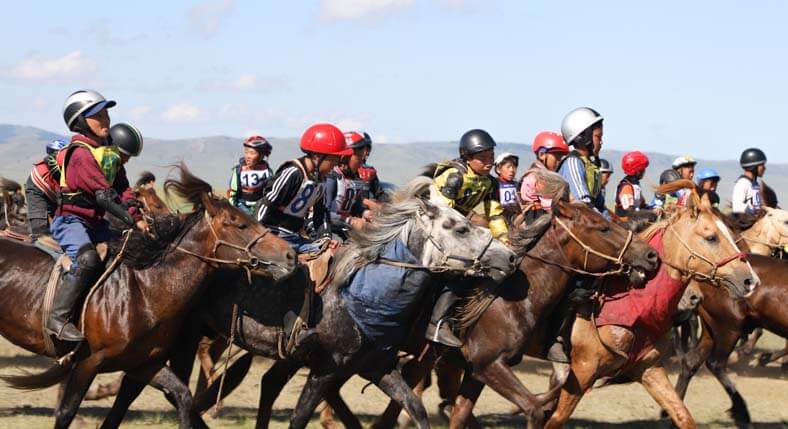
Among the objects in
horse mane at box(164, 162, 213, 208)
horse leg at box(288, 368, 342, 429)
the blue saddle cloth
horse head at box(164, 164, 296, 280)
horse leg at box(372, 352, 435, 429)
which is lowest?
horse leg at box(372, 352, 435, 429)

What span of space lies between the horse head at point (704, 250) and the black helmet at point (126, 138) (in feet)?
13.5

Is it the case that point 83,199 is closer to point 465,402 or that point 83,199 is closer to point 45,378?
point 45,378

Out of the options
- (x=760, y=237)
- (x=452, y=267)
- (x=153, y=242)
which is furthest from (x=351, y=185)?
(x=760, y=237)

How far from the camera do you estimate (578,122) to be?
30.2ft

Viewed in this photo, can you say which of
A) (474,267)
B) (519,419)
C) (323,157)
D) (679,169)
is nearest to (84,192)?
Answer: (323,157)

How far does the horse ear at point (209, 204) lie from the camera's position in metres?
7.62

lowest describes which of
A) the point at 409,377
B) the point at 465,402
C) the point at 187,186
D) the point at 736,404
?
the point at 736,404

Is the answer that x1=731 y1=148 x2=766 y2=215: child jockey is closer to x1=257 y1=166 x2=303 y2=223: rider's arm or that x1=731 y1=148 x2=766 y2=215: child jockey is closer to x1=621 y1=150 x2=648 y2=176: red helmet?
x1=621 y1=150 x2=648 y2=176: red helmet

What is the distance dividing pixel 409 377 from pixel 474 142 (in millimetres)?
1987

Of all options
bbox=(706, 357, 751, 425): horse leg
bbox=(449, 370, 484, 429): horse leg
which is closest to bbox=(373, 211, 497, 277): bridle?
bbox=(449, 370, 484, 429): horse leg

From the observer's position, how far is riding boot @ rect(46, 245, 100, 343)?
7.42m

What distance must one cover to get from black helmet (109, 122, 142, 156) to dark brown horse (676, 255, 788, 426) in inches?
216

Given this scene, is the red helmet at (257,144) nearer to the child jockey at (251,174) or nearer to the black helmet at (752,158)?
the child jockey at (251,174)

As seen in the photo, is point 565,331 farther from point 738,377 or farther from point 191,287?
point 738,377
